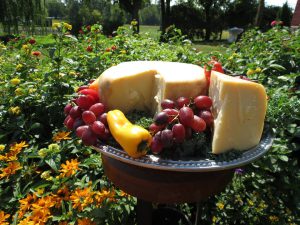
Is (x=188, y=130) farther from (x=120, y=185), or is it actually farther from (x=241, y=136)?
(x=120, y=185)

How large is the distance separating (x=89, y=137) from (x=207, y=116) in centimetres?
46

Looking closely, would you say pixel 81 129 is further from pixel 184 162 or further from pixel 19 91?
pixel 19 91

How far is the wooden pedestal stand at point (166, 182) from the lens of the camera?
111 centimetres

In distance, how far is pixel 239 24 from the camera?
22047 mm

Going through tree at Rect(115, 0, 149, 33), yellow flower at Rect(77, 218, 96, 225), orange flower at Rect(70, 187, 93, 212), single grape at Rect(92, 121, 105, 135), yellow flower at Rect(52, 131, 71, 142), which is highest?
tree at Rect(115, 0, 149, 33)

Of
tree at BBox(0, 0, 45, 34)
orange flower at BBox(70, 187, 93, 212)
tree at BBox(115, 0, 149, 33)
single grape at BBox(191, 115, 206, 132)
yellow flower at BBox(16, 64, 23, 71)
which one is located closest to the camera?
single grape at BBox(191, 115, 206, 132)

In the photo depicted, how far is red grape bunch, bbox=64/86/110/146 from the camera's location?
1.11 m

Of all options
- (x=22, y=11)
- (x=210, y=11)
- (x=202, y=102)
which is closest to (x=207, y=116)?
(x=202, y=102)

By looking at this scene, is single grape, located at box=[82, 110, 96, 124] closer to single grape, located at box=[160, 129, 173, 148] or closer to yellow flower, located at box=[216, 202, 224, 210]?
single grape, located at box=[160, 129, 173, 148]

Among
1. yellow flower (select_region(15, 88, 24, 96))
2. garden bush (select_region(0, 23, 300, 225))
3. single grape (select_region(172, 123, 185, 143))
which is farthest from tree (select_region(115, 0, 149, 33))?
single grape (select_region(172, 123, 185, 143))

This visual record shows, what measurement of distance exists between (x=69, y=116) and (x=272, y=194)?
1385mm

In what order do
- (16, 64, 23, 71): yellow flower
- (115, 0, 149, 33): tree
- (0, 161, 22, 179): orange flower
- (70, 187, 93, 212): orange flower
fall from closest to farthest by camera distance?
(70, 187, 93, 212): orange flower
(0, 161, 22, 179): orange flower
(16, 64, 23, 71): yellow flower
(115, 0, 149, 33): tree

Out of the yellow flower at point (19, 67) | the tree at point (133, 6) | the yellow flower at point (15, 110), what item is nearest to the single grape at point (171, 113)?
the yellow flower at point (15, 110)

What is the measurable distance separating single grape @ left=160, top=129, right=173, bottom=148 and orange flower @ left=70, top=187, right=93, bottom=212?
0.66m
